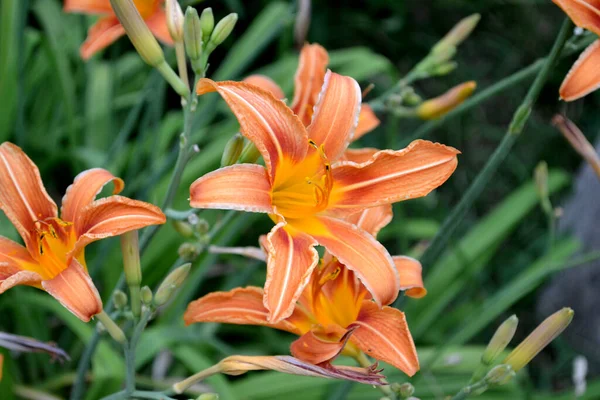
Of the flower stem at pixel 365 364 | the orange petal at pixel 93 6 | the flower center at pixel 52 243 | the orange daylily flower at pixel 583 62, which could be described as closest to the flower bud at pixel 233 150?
the flower center at pixel 52 243

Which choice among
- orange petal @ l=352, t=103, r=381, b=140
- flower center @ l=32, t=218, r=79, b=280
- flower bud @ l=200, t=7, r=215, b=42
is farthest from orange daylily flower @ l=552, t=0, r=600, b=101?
flower center @ l=32, t=218, r=79, b=280

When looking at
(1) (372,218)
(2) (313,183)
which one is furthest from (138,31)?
(1) (372,218)

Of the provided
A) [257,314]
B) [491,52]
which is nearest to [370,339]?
[257,314]

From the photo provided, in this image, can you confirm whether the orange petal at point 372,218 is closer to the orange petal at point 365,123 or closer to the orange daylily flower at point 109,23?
the orange petal at point 365,123

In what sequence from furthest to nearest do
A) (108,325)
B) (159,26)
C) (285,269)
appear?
(159,26), (108,325), (285,269)

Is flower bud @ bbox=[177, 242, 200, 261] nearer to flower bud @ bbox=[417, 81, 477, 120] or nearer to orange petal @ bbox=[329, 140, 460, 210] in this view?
orange petal @ bbox=[329, 140, 460, 210]

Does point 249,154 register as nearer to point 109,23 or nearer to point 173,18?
point 173,18
